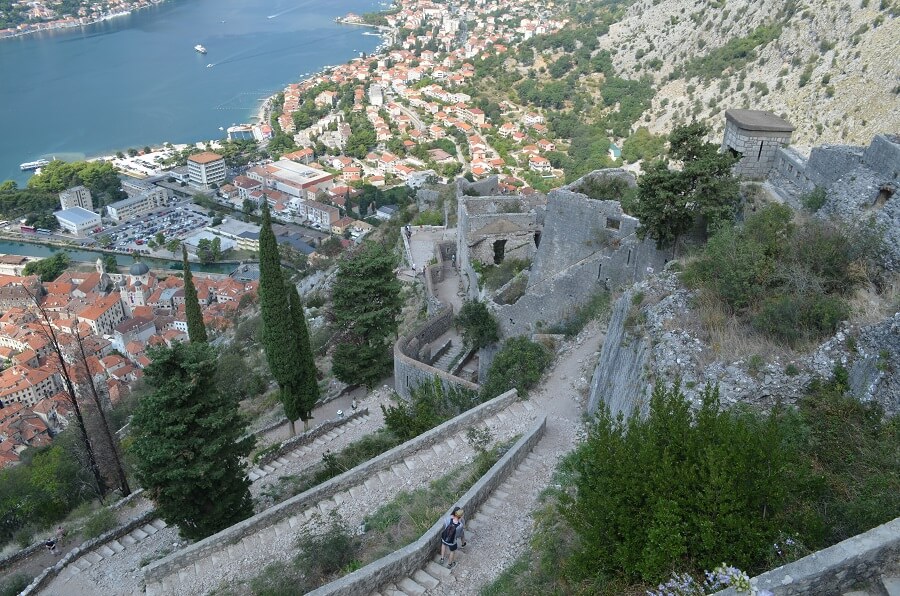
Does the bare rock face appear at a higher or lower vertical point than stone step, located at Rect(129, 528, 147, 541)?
higher

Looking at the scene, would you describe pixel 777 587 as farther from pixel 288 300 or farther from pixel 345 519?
pixel 288 300

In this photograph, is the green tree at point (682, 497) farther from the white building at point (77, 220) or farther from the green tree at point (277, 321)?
the white building at point (77, 220)

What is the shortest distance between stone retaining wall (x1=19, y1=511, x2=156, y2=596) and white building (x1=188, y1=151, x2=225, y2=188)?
227ft

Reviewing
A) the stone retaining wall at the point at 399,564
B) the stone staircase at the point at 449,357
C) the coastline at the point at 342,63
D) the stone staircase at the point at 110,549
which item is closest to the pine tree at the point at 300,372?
the stone staircase at the point at 449,357

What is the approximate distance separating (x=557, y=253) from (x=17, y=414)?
35.8 meters

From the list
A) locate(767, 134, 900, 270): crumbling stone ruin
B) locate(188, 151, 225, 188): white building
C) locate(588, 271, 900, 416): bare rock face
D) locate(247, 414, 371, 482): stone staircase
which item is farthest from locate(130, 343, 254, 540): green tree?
locate(188, 151, 225, 188): white building

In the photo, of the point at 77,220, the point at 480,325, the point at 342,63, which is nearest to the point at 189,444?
the point at 480,325

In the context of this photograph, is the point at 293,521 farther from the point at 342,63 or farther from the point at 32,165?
the point at 342,63

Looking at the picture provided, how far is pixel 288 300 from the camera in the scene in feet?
42.1

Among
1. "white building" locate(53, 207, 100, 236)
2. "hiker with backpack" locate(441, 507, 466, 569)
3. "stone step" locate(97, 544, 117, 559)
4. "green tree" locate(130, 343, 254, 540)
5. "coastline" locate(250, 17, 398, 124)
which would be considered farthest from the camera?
"coastline" locate(250, 17, 398, 124)

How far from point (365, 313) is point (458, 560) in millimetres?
7555

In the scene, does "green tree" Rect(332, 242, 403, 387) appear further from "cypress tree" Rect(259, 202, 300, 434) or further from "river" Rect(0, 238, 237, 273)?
"river" Rect(0, 238, 237, 273)

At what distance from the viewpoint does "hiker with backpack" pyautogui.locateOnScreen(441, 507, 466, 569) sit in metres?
6.54

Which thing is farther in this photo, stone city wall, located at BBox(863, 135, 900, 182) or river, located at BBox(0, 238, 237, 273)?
river, located at BBox(0, 238, 237, 273)
